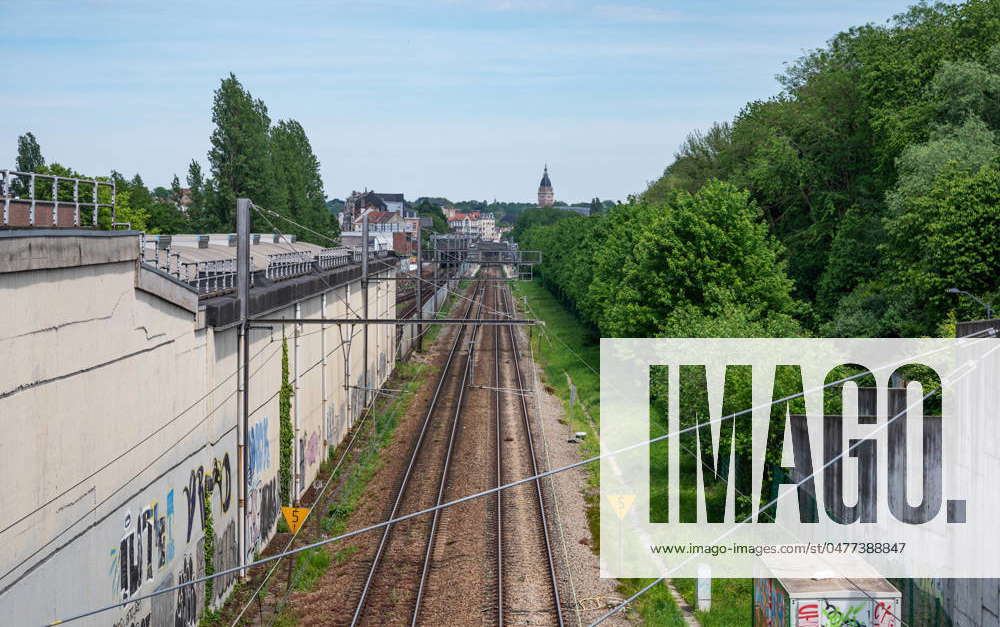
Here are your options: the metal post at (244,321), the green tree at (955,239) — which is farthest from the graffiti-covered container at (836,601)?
the green tree at (955,239)

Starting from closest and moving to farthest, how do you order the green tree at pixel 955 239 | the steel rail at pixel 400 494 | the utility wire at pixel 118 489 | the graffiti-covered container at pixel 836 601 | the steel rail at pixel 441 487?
the utility wire at pixel 118 489 → the graffiti-covered container at pixel 836 601 → the steel rail at pixel 400 494 → the steel rail at pixel 441 487 → the green tree at pixel 955 239

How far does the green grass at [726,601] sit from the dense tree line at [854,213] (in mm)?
7985

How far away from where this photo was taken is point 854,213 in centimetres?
4503

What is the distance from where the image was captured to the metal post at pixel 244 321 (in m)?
17.2

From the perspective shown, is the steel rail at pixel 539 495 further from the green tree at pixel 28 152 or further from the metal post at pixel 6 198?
the green tree at pixel 28 152

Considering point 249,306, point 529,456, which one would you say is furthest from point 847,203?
point 249,306

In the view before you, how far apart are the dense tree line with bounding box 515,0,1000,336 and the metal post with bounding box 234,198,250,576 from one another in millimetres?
12487

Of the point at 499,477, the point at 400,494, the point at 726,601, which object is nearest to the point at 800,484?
the point at 726,601

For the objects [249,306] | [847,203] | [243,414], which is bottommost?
[243,414]

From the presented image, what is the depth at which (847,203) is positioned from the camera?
50281 millimetres

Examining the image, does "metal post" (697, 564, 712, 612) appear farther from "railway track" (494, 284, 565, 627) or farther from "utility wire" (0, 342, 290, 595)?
"utility wire" (0, 342, 290, 595)

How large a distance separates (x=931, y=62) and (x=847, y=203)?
11128 mm

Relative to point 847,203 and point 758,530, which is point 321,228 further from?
point 758,530

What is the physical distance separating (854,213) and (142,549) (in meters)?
38.9
